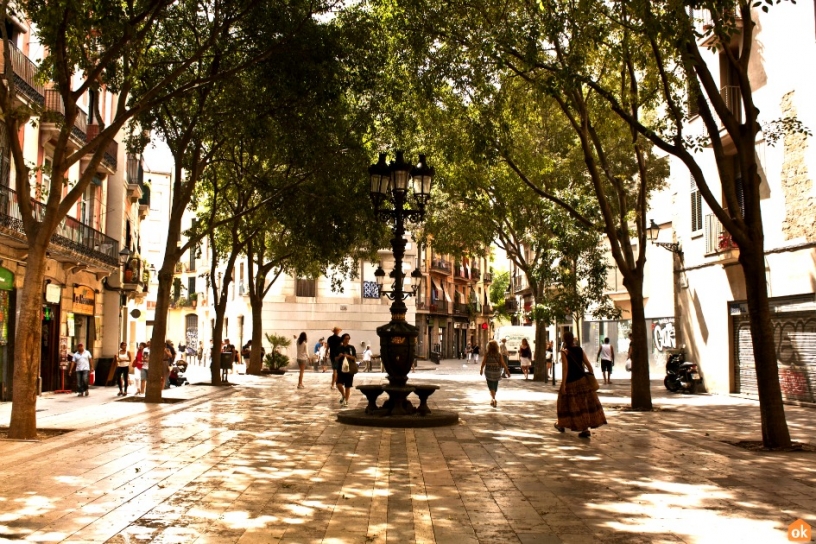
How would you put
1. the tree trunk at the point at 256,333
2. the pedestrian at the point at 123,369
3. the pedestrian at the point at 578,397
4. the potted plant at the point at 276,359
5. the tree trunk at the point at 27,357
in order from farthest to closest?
the potted plant at the point at 276,359 → the tree trunk at the point at 256,333 → the pedestrian at the point at 123,369 → the pedestrian at the point at 578,397 → the tree trunk at the point at 27,357

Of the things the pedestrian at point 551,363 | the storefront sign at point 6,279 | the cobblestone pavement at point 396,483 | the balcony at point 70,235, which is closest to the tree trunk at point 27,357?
the cobblestone pavement at point 396,483

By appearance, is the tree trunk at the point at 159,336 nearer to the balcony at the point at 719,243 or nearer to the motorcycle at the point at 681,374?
the balcony at the point at 719,243

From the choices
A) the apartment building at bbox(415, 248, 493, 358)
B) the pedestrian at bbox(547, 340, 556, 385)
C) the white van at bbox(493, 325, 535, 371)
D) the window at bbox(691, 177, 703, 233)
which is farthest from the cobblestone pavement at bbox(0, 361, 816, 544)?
the apartment building at bbox(415, 248, 493, 358)

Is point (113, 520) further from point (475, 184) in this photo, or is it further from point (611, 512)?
point (475, 184)

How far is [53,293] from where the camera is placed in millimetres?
23266

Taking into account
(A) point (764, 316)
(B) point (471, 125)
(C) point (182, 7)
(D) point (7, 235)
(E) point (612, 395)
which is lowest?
(E) point (612, 395)

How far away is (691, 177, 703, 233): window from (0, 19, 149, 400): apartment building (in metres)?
16.4

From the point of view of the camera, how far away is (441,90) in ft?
Answer: 60.3

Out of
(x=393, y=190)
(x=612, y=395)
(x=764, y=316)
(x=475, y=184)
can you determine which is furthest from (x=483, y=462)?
(x=475, y=184)

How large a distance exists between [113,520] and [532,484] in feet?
13.4

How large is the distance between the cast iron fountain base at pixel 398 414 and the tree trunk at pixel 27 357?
5238 mm

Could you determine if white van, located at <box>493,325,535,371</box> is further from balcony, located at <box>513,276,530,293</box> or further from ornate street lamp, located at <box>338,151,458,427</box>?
ornate street lamp, located at <box>338,151,458,427</box>

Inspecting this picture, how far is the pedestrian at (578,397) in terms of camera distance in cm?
1297

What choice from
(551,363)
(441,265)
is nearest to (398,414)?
(551,363)
